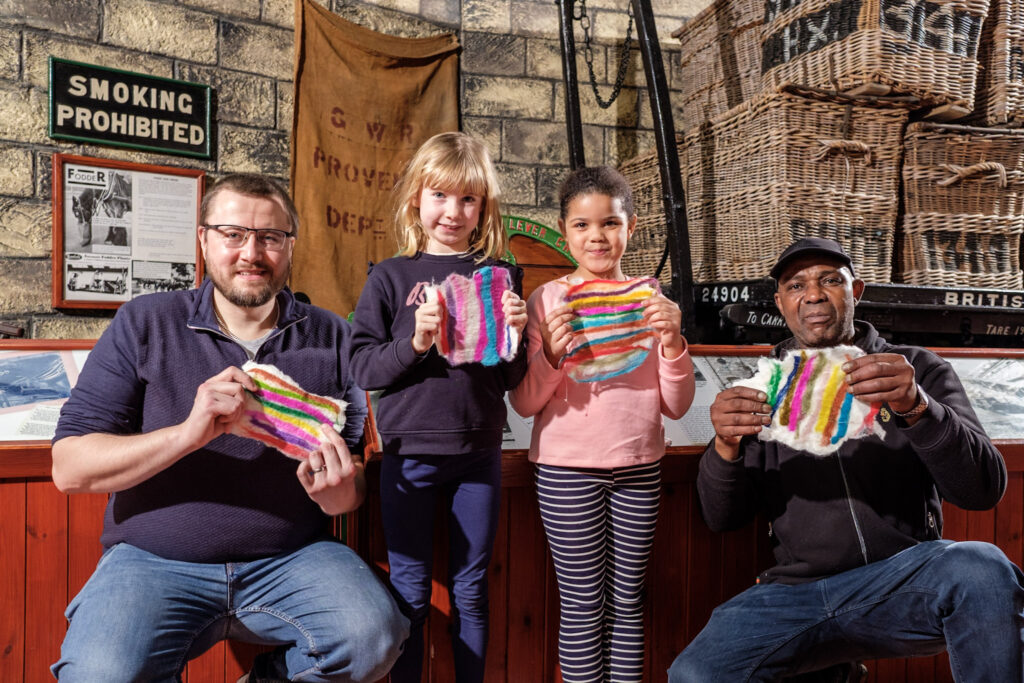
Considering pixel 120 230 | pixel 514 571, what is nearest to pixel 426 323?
pixel 514 571

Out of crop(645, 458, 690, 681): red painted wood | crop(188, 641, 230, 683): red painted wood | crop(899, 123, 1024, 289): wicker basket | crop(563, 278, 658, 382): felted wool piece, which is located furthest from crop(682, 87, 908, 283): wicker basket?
crop(188, 641, 230, 683): red painted wood

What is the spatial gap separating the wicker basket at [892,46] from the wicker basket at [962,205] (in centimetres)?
21

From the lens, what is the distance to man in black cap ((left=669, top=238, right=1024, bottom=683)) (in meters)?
1.39

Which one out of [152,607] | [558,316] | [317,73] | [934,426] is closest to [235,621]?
[152,607]

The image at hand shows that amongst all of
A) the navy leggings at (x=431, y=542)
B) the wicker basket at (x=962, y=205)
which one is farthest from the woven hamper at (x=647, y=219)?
the navy leggings at (x=431, y=542)

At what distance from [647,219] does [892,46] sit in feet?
4.98

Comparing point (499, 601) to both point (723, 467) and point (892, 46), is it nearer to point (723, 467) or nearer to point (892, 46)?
point (723, 467)

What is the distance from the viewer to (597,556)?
1.58 meters

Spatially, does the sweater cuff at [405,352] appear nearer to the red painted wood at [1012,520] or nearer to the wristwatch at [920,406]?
the wristwatch at [920,406]

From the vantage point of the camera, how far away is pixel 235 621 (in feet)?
4.50

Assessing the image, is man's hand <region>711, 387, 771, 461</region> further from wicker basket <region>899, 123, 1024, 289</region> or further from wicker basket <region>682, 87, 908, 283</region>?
wicker basket <region>899, 123, 1024, 289</region>

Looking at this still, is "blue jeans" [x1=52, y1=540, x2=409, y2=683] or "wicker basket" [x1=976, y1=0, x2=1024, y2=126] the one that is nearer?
"blue jeans" [x1=52, y1=540, x2=409, y2=683]

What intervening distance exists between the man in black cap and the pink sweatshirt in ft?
0.47

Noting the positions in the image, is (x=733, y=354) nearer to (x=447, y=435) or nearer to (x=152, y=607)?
(x=447, y=435)
